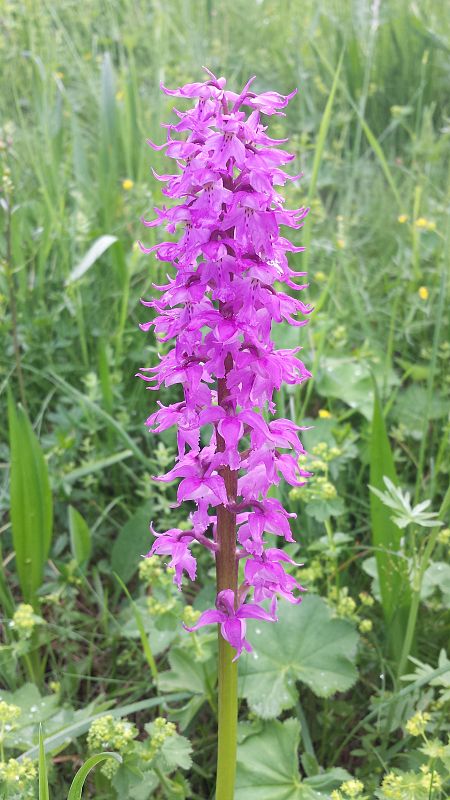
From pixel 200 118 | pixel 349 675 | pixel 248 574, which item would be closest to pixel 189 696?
pixel 349 675

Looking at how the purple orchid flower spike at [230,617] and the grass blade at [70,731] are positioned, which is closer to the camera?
the purple orchid flower spike at [230,617]

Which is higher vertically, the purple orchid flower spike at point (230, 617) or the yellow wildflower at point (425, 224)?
the yellow wildflower at point (425, 224)

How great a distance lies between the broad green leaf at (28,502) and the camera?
2330 millimetres

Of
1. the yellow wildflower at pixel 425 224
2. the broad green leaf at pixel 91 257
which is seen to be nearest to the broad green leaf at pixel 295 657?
the broad green leaf at pixel 91 257

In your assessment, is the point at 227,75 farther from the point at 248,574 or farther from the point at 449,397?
the point at 248,574

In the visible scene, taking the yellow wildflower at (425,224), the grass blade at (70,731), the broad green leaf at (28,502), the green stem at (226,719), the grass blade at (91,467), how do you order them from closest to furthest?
the green stem at (226,719) < the grass blade at (70,731) < the broad green leaf at (28,502) < the grass blade at (91,467) < the yellow wildflower at (425,224)

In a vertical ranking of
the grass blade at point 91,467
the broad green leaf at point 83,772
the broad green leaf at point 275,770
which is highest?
the broad green leaf at point 83,772

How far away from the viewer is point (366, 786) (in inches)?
80.9

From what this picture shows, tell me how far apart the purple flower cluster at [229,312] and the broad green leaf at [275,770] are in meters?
0.60

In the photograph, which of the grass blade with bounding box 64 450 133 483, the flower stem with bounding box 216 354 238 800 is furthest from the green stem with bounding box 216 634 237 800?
the grass blade with bounding box 64 450 133 483

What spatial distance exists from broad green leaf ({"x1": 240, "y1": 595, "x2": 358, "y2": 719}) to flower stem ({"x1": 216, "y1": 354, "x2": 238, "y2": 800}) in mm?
392

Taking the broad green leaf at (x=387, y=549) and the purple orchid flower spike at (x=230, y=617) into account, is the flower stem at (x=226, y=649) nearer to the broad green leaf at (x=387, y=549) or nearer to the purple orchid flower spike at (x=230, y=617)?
the purple orchid flower spike at (x=230, y=617)

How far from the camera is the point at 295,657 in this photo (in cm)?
221

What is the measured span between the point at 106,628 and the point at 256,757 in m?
0.62
